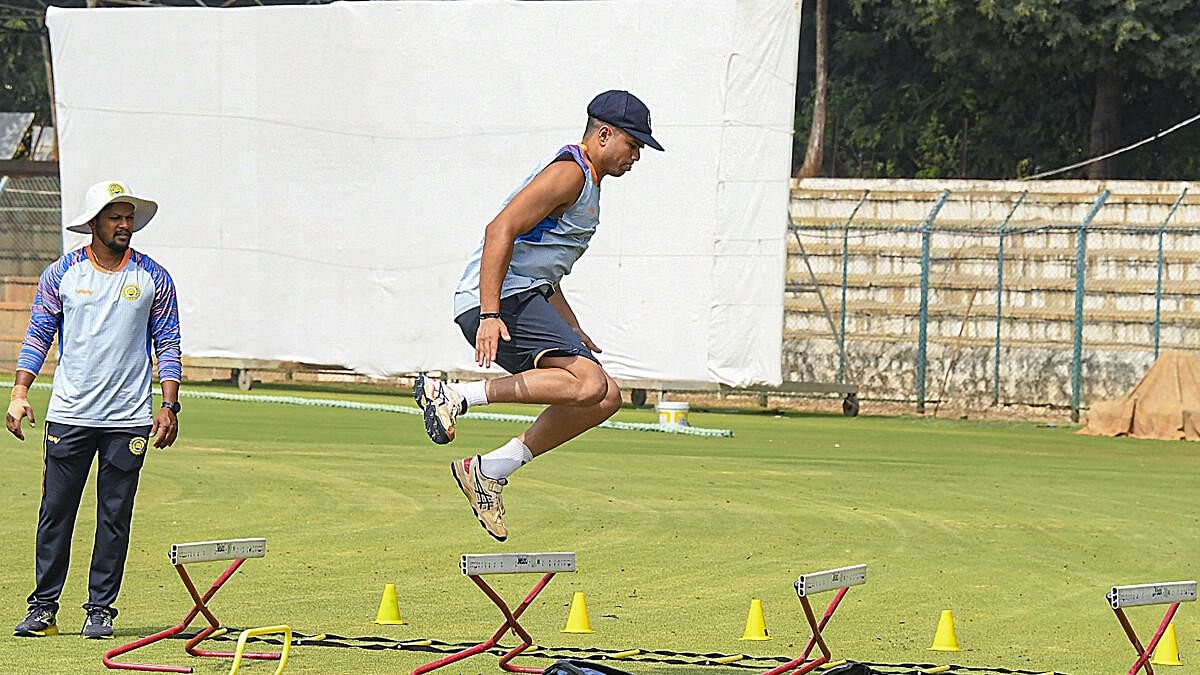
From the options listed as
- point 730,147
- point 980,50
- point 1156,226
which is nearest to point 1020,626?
point 730,147

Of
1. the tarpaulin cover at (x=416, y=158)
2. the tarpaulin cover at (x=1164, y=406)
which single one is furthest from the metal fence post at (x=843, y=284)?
the tarpaulin cover at (x=1164, y=406)

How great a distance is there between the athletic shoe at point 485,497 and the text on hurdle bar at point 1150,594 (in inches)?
98.2

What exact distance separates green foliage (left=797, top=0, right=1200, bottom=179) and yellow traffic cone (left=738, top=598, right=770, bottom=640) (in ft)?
84.0

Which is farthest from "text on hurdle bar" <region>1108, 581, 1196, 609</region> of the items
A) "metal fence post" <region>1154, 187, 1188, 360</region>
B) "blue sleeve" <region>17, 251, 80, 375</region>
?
"metal fence post" <region>1154, 187, 1188, 360</region>

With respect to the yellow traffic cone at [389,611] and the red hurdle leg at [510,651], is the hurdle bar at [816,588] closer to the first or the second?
the red hurdle leg at [510,651]

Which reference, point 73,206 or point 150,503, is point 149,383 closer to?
point 150,503

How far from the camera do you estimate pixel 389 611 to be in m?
8.95

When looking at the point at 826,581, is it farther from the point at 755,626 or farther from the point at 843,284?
the point at 843,284

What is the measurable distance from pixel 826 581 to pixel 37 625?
336cm

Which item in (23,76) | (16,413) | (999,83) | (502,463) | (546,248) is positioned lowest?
(502,463)

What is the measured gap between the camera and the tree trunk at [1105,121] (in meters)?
35.7

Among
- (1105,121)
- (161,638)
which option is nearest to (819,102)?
(1105,121)

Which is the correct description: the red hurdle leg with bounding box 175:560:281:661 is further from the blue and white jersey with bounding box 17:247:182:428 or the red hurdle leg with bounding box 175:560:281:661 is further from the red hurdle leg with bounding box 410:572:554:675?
the blue and white jersey with bounding box 17:247:182:428

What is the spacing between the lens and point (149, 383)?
873 cm
